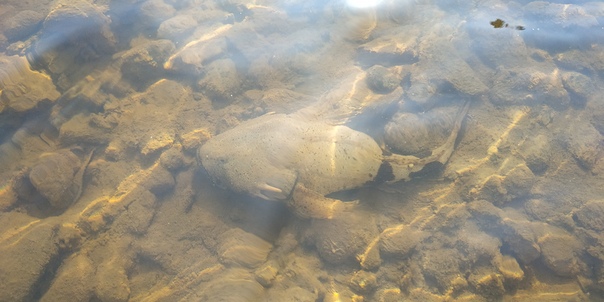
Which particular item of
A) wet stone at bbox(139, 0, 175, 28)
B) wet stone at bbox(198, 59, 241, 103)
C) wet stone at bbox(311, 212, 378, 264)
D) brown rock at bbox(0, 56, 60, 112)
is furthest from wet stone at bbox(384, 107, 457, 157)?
brown rock at bbox(0, 56, 60, 112)

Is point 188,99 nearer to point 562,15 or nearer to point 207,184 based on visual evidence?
point 207,184

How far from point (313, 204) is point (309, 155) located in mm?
551

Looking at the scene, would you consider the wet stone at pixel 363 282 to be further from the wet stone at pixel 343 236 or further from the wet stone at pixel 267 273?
the wet stone at pixel 267 273

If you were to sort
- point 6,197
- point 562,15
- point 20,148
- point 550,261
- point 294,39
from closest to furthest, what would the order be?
point 550,261
point 6,197
point 20,148
point 562,15
point 294,39

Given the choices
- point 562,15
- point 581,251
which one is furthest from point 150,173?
point 562,15

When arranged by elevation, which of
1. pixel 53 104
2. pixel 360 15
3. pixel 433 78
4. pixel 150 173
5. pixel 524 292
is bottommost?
pixel 524 292

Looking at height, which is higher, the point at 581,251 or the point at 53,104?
the point at 53,104

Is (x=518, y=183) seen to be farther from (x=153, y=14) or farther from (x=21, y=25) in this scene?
(x=21, y=25)

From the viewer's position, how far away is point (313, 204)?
3.39 metres

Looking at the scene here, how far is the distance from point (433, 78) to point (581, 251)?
96.6 inches

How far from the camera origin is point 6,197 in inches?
153

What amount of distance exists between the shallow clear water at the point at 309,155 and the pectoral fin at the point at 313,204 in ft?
0.07

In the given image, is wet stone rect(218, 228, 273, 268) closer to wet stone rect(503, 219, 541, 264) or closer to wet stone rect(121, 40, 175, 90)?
wet stone rect(503, 219, 541, 264)

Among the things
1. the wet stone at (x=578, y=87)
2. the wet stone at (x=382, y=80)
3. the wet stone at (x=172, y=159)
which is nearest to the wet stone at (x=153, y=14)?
the wet stone at (x=172, y=159)
